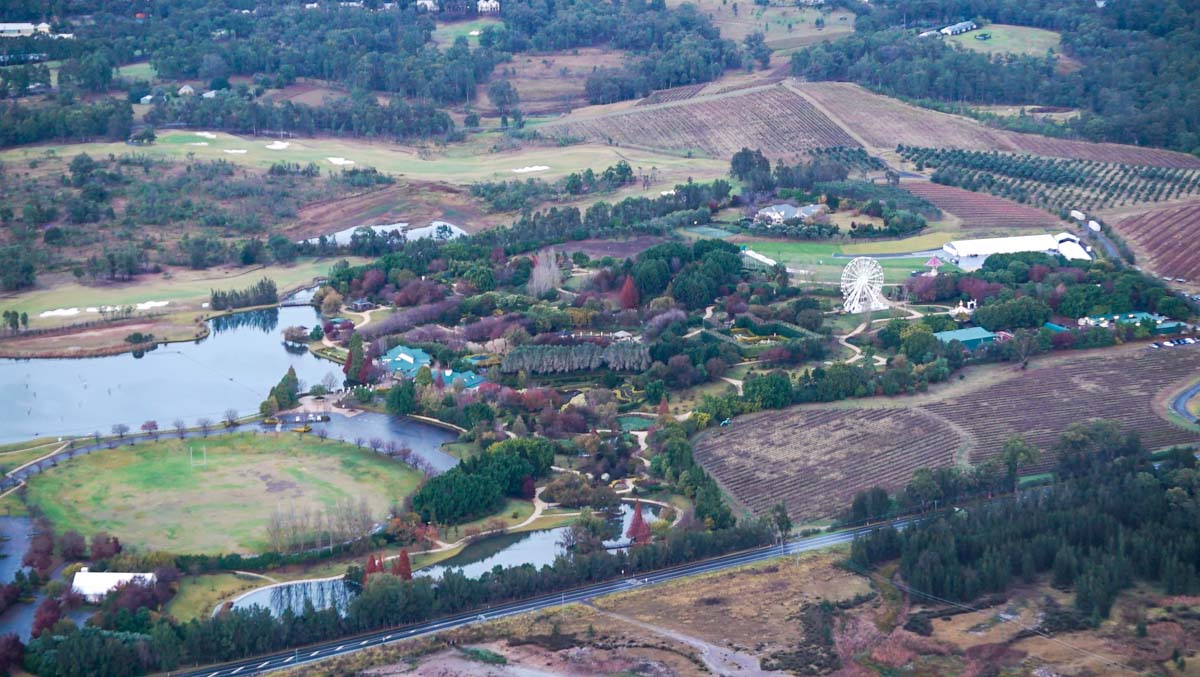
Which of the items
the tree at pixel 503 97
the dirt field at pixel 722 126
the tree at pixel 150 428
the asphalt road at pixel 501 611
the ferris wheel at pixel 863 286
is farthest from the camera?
the tree at pixel 503 97

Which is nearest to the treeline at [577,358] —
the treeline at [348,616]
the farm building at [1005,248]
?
the treeline at [348,616]

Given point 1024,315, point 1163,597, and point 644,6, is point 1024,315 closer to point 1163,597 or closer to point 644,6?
point 1163,597

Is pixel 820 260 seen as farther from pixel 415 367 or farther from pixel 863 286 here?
pixel 415 367

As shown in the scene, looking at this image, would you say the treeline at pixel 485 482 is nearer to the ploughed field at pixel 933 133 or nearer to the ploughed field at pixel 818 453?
the ploughed field at pixel 818 453

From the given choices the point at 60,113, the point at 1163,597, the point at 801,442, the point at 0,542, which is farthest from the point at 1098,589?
the point at 60,113

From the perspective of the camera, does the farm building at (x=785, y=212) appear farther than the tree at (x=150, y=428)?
Yes

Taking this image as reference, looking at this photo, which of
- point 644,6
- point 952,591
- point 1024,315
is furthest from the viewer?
point 644,6
